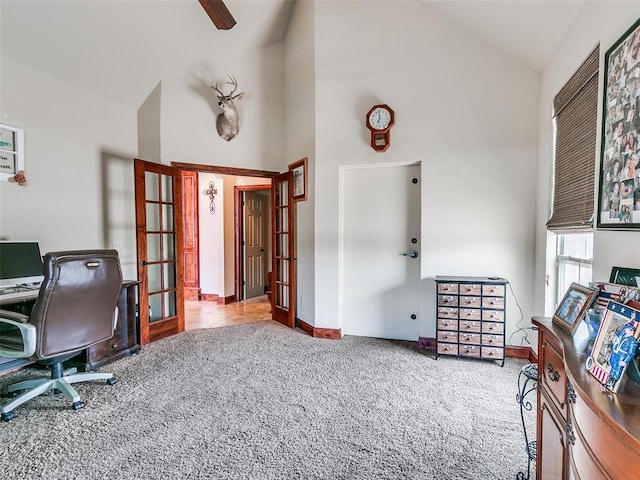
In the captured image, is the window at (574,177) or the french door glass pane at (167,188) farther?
the french door glass pane at (167,188)

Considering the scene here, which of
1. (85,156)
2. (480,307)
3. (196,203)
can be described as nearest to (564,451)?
(480,307)

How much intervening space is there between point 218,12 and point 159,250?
2553 millimetres

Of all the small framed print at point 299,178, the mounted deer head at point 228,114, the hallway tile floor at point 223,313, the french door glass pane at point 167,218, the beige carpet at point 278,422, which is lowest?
the hallway tile floor at point 223,313

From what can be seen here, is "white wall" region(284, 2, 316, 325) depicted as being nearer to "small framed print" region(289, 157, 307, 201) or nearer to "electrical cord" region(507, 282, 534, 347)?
"small framed print" region(289, 157, 307, 201)

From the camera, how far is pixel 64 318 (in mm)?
2238

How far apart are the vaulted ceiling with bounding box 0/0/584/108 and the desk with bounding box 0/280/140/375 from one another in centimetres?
205

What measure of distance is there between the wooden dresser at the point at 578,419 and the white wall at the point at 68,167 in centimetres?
382

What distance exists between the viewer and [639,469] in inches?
24.8

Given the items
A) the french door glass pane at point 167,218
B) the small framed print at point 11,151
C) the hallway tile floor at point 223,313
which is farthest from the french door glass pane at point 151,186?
the hallway tile floor at point 223,313

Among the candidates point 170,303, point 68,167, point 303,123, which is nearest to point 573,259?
point 303,123

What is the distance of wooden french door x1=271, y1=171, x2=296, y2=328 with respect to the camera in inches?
168

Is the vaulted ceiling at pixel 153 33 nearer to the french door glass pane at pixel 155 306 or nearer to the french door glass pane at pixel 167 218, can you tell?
the french door glass pane at pixel 167 218

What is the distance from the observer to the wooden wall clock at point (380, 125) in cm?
359

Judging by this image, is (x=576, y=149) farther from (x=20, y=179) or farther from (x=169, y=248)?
(x=20, y=179)
